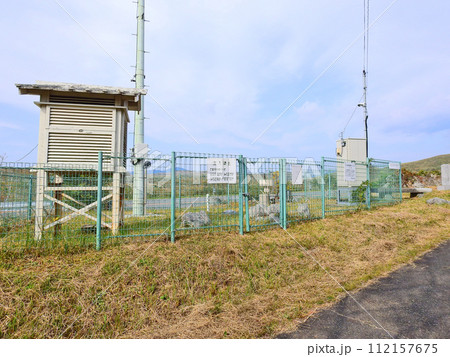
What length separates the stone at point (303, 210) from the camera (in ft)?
28.1

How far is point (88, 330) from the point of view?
3.59 meters

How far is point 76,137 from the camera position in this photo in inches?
238

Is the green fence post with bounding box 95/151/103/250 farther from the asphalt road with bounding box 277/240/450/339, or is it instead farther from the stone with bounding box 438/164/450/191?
the stone with bounding box 438/164/450/191

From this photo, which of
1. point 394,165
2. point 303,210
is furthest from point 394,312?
point 394,165

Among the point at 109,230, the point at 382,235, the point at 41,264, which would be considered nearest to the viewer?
the point at 41,264

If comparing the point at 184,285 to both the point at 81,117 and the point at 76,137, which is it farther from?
the point at 81,117

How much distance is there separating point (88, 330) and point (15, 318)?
108 centimetres

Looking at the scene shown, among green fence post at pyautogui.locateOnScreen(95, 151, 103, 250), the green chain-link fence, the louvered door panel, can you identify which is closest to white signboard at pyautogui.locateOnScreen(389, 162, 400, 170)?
the green chain-link fence

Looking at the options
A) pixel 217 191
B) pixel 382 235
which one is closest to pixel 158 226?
pixel 217 191

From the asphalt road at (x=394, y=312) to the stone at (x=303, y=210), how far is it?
145 inches

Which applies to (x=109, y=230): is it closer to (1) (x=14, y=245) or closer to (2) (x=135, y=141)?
(1) (x=14, y=245)

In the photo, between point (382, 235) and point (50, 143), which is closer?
point (50, 143)

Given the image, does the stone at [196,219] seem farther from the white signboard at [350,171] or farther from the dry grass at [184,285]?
the white signboard at [350,171]

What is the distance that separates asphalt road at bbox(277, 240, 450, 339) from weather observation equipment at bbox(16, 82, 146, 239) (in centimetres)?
468
